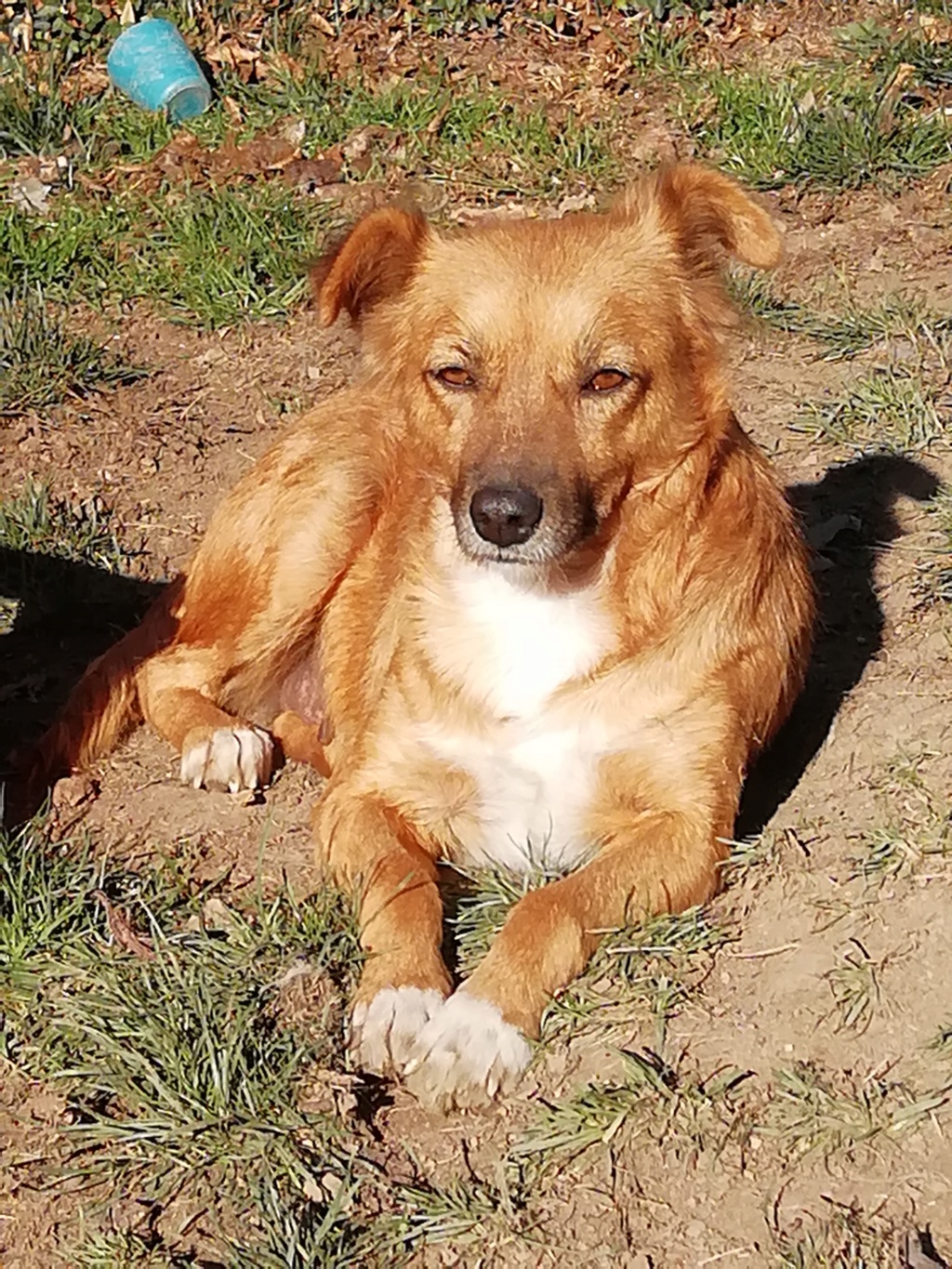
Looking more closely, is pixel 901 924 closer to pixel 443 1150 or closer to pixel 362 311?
pixel 443 1150

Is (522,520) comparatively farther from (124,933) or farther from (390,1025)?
(124,933)

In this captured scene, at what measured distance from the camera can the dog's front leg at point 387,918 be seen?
127 inches

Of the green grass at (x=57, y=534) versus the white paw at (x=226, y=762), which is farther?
the green grass at (x=57, y=534)

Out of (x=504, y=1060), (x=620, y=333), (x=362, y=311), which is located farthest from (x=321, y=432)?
(x=504, y=1060)

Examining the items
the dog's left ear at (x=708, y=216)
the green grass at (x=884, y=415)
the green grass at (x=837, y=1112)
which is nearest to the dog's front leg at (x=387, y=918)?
the green grass at (x=837, y=1112)

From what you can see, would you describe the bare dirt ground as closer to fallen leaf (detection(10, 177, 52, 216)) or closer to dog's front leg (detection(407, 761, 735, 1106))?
dog's front leg (detection(407, 761, 735, 1106))

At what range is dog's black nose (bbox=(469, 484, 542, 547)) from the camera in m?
3.43

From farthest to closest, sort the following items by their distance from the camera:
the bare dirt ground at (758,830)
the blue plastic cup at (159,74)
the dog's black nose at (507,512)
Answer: the blue plastic cup at (159,74) → the dog's black nose at (507,512) → the bare dirt ground at (758,830)

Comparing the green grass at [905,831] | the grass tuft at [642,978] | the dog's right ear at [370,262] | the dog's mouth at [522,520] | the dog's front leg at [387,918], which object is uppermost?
the dog's right ear at [370,262]

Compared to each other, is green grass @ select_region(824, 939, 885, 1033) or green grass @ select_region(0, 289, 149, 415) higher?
green grass @ select_region(824, 939, 885, 1033)

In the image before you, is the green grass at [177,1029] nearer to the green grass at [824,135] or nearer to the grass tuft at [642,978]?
the grass tuft at [642,978]

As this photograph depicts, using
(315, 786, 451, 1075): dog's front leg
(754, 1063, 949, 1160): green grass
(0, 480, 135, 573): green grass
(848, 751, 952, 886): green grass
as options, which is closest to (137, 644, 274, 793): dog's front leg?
(315, 786, 451, 1075): dog's front leg

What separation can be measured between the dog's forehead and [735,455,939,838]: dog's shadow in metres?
1.27

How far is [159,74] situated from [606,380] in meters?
5.26
